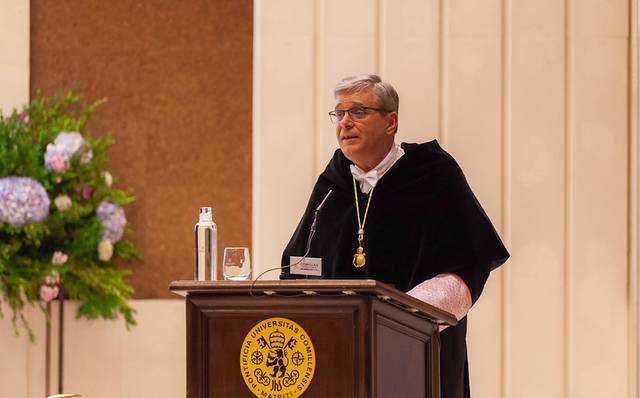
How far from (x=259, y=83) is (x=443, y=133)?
91 centimetres

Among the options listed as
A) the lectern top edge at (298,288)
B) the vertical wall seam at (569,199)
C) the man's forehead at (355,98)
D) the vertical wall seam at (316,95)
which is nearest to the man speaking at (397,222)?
the man's forehead at (355,98)

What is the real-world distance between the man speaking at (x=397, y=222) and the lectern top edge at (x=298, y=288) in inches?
29.2

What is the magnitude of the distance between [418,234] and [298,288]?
3.67ft

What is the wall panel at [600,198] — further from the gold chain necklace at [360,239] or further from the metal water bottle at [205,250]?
the metal water bottle at [205,250]

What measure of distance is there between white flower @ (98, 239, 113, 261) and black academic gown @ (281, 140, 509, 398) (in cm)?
173

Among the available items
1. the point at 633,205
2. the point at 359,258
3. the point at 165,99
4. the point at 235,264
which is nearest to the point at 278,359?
the point at 235,264

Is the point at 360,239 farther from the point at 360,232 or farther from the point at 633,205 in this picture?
the point at 633,205

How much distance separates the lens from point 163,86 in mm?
5527

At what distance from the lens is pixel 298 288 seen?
2.46m

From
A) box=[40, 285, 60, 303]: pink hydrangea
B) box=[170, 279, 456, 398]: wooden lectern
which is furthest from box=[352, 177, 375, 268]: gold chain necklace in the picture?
box=[40, 285, 60, 303]: pink hydrangea

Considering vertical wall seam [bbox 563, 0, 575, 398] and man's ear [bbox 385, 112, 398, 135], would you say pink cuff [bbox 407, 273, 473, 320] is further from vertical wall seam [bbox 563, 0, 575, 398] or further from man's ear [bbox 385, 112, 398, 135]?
vertical wall seam [bbox 563, 0, 575, 398]

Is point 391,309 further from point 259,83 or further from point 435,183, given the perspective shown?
point 259,83

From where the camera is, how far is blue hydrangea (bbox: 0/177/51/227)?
4.90 meters

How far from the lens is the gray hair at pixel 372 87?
3.44 metres
